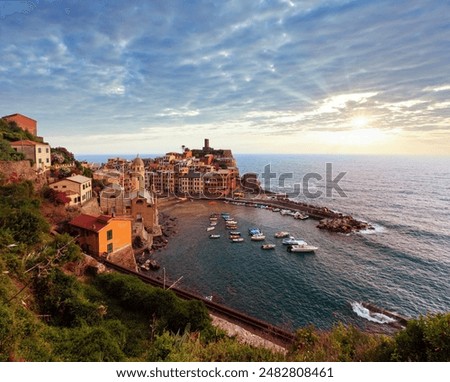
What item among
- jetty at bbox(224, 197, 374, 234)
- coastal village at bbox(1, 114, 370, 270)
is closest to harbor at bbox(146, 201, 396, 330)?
jetty at bbox(224, 197, 374, 234)

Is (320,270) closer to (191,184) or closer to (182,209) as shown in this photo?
(182,209)

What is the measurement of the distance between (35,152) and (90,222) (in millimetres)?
12718

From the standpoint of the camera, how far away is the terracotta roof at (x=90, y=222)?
2175 centimetres

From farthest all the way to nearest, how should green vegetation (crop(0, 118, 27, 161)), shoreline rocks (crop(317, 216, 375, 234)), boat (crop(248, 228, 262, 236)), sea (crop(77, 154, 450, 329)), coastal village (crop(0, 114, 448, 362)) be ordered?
shoreline rocks (crop(317, 216, 375, 234))
boat (crop(248, 228, 262, 236))
green vegetation (crop(0, 118, 27, 161))
sea (crop(77, 154, 450, 329))
coastal village (crop(0, 114, 448, 362))

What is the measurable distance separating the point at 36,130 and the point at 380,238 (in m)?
51.9

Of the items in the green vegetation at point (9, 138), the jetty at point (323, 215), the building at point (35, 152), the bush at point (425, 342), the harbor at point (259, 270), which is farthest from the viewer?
the jetty at point (323, 215)

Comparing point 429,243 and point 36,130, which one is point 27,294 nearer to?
point 36,130

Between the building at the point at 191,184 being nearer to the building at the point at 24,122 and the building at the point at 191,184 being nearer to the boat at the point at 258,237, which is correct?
the boat at the point at 258,237

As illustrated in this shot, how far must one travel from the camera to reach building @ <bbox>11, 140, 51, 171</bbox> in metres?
27.2

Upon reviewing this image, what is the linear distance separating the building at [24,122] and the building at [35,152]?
898 centimetres

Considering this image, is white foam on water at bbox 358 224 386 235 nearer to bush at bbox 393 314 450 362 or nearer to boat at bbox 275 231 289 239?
boat at bbox 275 231 289 239

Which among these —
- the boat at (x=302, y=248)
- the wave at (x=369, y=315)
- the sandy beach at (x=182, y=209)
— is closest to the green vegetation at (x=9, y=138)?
the sandy beach at (x=182, y=209)

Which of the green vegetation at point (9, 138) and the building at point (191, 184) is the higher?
the green vegetation at point (9, 138)

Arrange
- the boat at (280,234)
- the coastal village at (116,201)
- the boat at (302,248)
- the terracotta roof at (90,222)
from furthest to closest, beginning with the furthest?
the boat at (280,234) < the boat at (302,248) < the coastal village at (116,201) < the terracotta roof at (90,222)
